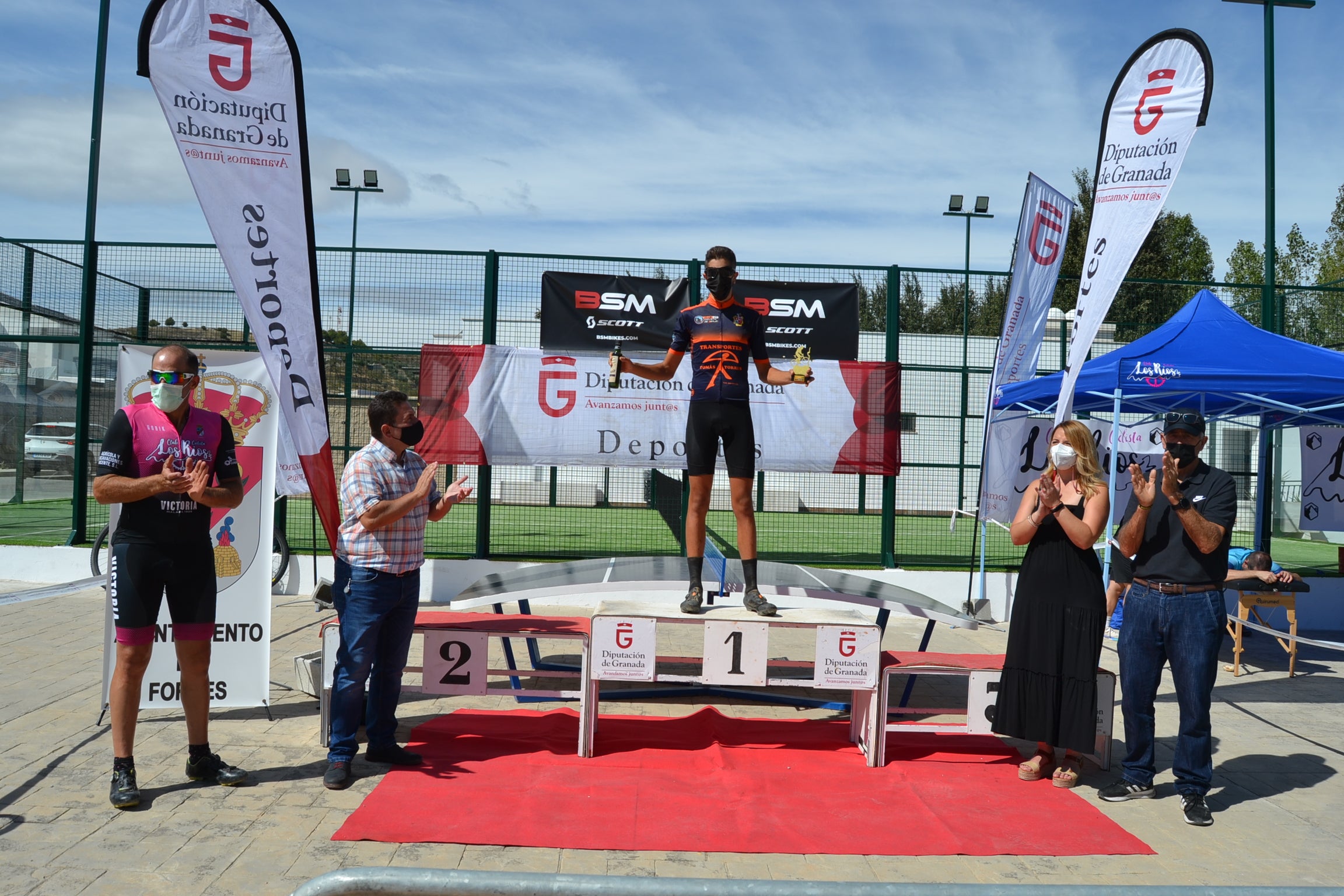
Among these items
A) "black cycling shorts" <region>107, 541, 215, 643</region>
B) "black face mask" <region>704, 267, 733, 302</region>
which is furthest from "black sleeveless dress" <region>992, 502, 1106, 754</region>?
"black cycling shorts" <region>107, 541, 215, 643</region>

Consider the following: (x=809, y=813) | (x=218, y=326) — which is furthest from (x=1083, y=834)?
(x=218, y=326)

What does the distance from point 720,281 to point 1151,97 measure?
10.6ft

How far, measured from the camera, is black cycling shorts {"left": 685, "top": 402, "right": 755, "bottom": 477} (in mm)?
5871

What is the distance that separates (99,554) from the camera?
32.9ft

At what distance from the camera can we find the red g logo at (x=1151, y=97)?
21.1ft

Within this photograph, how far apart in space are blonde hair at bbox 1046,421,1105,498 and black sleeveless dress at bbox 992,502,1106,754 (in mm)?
104

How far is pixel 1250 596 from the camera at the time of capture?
825cm

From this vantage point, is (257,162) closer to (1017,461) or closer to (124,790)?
(124,790)

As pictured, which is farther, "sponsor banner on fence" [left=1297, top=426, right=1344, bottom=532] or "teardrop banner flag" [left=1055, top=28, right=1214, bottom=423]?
Result: "sponsor banner on fence" [left=1297, top=426, right=1344, bottom=532]

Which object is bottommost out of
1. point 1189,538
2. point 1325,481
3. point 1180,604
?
point 1180,604

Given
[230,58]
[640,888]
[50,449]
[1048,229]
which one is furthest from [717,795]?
[50,449]

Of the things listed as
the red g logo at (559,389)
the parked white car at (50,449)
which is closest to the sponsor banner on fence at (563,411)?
the red g logo at (559,389)

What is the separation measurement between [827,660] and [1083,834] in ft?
5.04

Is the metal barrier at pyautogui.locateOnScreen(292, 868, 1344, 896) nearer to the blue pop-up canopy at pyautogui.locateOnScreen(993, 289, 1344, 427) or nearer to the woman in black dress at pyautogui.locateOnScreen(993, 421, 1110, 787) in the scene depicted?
the woman in black dress at pyautogui.locateOnScreen(993, 421, 1110, 787)
